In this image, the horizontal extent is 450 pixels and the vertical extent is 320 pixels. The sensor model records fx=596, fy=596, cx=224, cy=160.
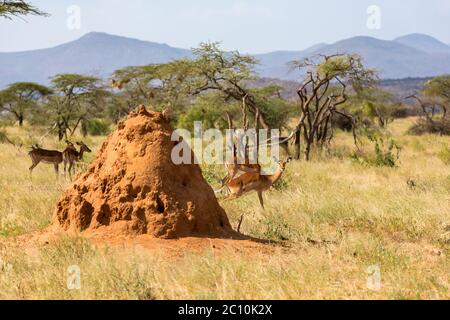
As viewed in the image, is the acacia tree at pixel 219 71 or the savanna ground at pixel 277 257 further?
the acacia tree at pixel 219 71

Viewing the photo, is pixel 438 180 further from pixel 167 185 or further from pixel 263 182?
pixel 167 185

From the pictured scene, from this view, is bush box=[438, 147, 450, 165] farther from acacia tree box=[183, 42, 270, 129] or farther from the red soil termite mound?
the red soil termite mound

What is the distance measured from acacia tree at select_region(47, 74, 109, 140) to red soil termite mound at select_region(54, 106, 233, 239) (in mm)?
24700

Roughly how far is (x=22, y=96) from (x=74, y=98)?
717cm

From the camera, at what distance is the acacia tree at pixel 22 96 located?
121ft

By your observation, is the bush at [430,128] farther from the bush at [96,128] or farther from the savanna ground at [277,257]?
the savanna ground at [277,257]

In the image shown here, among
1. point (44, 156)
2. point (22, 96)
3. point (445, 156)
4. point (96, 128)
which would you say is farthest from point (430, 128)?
point (44, 156)

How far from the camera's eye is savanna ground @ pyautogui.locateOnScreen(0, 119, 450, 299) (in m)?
4.93

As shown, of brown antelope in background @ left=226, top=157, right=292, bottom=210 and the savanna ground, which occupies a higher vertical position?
brown antelope in background @ left=226, top=157, right=292, bottom=210

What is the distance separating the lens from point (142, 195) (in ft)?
21.1

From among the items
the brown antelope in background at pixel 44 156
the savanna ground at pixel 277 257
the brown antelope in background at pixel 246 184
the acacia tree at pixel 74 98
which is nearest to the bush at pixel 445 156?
the savanna ground at pixel 277 257

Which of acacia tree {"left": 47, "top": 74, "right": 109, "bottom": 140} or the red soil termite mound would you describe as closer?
the red soil termite mound

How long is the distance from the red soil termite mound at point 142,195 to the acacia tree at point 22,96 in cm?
3133

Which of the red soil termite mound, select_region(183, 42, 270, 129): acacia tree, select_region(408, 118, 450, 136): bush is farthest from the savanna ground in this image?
select_region(408, 118, 450, 136): bush
